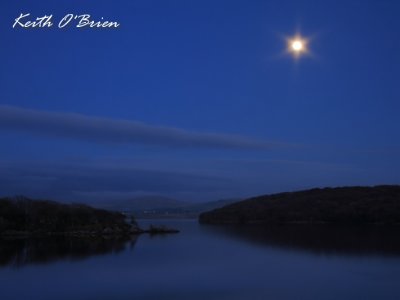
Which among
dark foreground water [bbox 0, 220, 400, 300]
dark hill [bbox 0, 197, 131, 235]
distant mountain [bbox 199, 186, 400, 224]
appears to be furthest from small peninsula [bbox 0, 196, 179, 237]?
distant mountain [bbox 199, 186, 400, 224]

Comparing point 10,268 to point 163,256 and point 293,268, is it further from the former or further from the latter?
point 293,268

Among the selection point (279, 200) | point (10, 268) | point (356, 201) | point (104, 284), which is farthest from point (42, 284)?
point (279, 200)

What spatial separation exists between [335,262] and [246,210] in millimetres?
114186

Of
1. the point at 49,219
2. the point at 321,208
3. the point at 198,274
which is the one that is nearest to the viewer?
the point at 198,274

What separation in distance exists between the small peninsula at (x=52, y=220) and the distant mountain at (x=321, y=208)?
214 feet

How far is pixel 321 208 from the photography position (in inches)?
5379

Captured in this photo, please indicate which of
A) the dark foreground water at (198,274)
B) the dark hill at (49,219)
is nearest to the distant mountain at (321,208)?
the dark hill at (49,219)

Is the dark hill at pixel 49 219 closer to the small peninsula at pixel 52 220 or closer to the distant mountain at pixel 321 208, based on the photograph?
the small peninsula at pixel 52 220

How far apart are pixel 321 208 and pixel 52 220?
80.4 metres

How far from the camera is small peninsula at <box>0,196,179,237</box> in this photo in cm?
7038

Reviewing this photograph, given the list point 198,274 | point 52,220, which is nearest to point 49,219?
point 52,220

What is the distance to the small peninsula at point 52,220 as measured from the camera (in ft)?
231

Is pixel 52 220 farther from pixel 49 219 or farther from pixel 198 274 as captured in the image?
pixel 198 274

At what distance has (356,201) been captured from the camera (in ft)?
446
